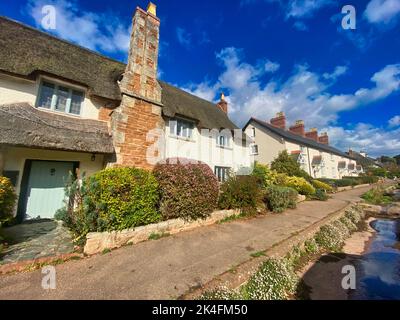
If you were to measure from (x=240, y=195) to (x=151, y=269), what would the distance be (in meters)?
5.63

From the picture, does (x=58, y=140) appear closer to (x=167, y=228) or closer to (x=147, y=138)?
(x=147, y=138)

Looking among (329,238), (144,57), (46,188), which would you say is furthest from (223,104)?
(46,188)

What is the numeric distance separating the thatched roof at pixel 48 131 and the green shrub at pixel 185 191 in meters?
2.90

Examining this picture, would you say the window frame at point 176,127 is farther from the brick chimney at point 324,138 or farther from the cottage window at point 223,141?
the brick chimney at point 324,138

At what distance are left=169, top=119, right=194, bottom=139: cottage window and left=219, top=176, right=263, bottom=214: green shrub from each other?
519 cm

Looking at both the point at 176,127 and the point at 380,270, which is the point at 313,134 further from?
the point at 380,270

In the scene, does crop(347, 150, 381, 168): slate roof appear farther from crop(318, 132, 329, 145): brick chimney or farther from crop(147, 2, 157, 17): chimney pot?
crop(147, 2, 157, 17): chimney pot

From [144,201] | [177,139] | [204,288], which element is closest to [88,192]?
[144,201]

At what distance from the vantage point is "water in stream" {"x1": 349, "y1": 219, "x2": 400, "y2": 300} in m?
4.26

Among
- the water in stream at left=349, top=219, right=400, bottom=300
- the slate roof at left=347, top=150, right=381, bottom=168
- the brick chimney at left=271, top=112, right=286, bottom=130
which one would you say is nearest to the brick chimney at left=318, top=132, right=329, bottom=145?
the brick chimney at left=271, top=112, right=286, bottom=130

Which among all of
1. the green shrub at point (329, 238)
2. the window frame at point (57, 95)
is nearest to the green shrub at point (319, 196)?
the green shrub at point (329, 238)

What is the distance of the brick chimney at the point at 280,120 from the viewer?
27859mm
